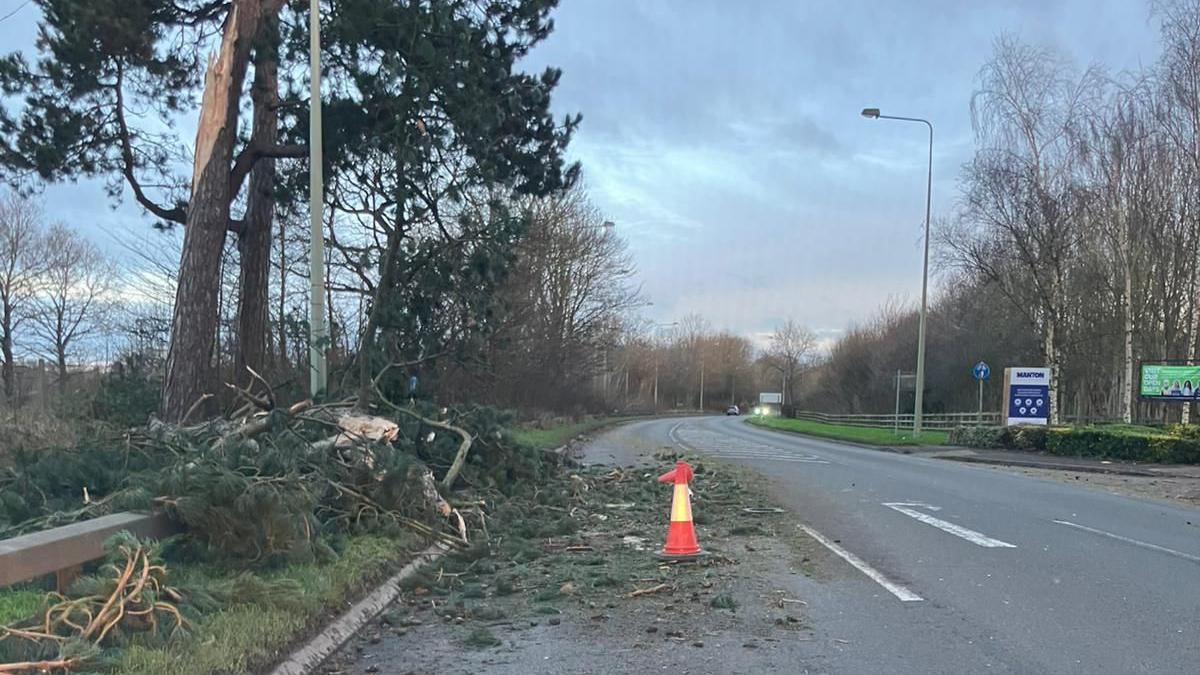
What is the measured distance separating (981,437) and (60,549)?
93.1 feet

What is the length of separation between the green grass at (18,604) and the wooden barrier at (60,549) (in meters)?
0.21

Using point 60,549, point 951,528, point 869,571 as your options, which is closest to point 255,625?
point 60,549

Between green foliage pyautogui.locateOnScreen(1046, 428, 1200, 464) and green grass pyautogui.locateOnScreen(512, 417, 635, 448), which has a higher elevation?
green foliage pyautogui.locateOnScreen(1046, 428, 1200, 464)

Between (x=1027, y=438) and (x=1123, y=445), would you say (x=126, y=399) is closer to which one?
(x=1123, y=445)

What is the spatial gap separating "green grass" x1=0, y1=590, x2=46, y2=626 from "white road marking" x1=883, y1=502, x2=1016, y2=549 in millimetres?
8828

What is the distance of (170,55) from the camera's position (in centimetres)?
1524

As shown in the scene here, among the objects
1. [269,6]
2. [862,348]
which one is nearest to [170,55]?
[269,6]

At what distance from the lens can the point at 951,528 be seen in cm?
1069

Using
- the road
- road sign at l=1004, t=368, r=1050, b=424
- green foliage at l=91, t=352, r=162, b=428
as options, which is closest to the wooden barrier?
the road

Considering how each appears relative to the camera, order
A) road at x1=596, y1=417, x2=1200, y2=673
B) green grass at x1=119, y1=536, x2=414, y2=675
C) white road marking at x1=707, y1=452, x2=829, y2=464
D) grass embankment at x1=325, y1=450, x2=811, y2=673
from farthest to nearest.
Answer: white road marking at x1=707, y1=452, x2=829, y2=464 → grass embankment at x1=325, y1=450, x2=811, y2=673 → road at x1=596, y1=417, x2=1200, y2=673 → green grass at x1=119, y1=536, x2=414, y2=675

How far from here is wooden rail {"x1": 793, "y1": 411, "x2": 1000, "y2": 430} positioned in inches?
1505

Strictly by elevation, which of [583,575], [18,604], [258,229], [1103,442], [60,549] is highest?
[258,229]

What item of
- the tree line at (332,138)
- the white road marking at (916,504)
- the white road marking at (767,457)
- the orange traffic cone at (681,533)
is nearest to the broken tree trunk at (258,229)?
the tree line at (332,138)

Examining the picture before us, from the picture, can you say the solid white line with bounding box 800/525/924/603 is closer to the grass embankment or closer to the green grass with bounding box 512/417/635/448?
the grass embankment
